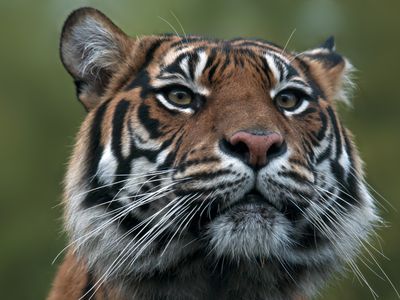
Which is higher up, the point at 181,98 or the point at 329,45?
the point at 329,45

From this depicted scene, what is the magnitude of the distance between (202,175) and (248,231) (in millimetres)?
309

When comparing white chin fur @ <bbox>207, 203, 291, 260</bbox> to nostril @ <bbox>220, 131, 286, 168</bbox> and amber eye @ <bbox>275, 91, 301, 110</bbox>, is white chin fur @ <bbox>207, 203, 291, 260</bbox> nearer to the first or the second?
nostril @ <bbox>220, 131, 286, 168</bbox>

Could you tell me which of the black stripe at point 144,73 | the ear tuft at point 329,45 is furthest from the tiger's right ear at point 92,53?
the ear tuft at point 329,45

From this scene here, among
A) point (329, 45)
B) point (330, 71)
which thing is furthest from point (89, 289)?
point (329, 45)

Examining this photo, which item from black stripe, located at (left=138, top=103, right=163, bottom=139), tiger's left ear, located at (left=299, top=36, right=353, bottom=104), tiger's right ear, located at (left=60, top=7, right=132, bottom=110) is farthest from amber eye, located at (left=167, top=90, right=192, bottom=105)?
→ tiger's left ear, located at (left=299, top=36, right=353, bottom=104)

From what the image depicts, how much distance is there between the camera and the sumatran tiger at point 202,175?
→ 393cm

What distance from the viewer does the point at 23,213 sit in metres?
16.8

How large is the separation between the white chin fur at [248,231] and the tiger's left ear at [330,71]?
49.4 inches

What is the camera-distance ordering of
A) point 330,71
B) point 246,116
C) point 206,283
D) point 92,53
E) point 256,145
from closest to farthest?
point 256,145 → point 246,116 → point 206,283 → point 92,53 → point 330,71

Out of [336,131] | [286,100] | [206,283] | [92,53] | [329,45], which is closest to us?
[206,283]

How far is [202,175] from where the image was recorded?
3.91 metres

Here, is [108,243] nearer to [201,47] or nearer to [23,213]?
[201,47]

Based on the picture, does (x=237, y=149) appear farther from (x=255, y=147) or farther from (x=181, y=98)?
(x=181, y=98)

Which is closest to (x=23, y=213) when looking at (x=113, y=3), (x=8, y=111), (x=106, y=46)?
(x=8, y=111)
